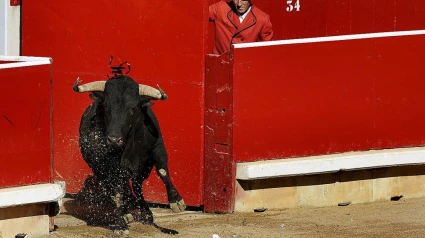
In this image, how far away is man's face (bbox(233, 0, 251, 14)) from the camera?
10.8m

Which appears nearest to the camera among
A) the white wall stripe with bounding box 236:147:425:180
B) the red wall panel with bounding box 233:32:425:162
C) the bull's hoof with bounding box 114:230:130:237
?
the bull's hoof with bounding box 114:230:130:237

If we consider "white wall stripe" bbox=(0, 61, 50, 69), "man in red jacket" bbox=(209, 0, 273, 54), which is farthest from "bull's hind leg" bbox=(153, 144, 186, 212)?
"white wall stripe" bbox=(0, 61, 50, 69)

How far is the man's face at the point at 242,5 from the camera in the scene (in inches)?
424

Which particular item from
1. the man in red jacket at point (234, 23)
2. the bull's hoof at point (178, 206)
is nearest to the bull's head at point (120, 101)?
the bull's hoof at point (178, 206)

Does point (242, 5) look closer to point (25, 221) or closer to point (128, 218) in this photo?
point (128, 218)

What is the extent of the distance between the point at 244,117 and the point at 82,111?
1501mm

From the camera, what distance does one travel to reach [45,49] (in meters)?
11.3

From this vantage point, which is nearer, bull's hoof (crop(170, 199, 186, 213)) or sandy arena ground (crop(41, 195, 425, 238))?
sandy arena ground (crop(41, 195, 425, 238))

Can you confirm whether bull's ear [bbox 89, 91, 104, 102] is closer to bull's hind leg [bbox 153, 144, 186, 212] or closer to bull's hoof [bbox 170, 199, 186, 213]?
bull's hind leg [bbox 153, 144, 186, 212]

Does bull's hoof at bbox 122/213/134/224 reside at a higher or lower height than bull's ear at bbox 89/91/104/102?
lower

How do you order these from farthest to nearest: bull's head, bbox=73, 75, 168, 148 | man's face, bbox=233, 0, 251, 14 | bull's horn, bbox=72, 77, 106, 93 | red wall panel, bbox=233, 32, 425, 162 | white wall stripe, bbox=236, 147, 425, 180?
1. man's face, bbox=233, 0, 251, 14
2. red wall panel, bbox=233, 32, 425, 162
3. white wall stripe, bbox=236, 147, 425, 180
4. bull's horn, bbox=72, 77, 106, 93
5. bull's head, bbox=73, 75, 168, 148

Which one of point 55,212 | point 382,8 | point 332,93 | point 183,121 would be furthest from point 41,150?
point 382,8

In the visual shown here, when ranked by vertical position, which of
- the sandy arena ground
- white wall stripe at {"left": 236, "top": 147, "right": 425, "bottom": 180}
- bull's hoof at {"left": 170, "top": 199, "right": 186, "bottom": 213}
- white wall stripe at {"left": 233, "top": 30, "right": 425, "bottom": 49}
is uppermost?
white wall stripe at {"left": 233, "top": 30, "right": 425, "bottom": 49}

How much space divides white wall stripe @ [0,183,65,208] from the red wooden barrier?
1638mm
